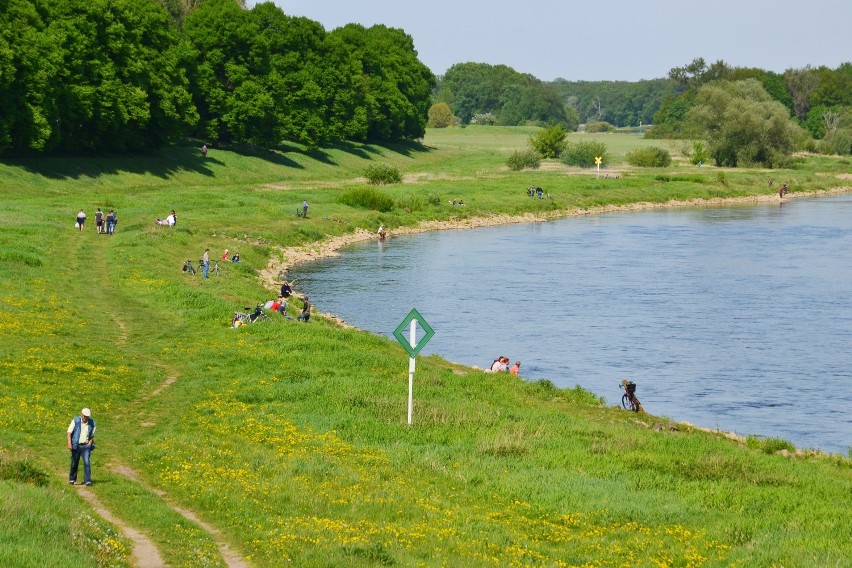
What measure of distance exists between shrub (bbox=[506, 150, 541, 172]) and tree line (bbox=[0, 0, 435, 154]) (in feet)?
59.4

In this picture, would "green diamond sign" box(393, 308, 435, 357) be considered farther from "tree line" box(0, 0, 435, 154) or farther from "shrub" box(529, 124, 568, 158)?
"shrub" box(529, 124, 568, 158)

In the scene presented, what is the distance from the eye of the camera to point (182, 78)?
108m

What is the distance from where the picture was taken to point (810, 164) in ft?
591

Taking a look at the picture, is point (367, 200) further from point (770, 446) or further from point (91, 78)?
point (770, 446)

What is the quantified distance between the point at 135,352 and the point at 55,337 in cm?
279

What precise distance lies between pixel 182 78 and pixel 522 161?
204 ft

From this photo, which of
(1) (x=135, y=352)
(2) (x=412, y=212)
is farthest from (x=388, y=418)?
(2) (x=412, y=212)

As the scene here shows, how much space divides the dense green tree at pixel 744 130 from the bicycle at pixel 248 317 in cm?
12683

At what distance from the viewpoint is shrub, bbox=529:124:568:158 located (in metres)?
184

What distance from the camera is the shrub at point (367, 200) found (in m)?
106

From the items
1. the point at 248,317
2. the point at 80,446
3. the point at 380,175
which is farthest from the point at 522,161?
the point at 80,446

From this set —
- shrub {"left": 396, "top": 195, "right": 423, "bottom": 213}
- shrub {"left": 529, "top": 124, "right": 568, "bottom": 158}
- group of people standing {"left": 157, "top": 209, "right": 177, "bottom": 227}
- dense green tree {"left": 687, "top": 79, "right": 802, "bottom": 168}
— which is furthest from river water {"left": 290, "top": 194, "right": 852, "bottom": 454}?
shrub {"left": 529, "top": 124, "right": 568, "bottom": 158}

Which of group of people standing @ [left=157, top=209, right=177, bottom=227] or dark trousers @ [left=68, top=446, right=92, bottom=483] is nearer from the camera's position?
dark trousers @ [left=68, top=446, right=92, bottom=483]

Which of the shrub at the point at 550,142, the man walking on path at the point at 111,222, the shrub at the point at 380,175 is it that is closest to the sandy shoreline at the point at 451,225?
the man walking on path at the point at 111,222
